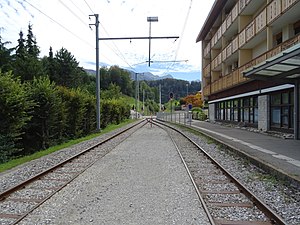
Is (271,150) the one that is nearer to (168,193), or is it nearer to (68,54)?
(168,193)

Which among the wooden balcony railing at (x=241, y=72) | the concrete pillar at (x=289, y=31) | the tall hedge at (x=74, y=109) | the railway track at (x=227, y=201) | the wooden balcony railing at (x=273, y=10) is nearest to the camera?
the railway track at (x=227, y=201)

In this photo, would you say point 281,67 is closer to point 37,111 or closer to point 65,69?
point 37,111

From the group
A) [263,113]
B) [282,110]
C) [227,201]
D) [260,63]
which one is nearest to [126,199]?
[227,201]

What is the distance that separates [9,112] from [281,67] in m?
11.4

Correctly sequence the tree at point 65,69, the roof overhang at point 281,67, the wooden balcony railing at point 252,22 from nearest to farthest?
1. the roof overhang at point 281,67
2. the wooden balcony railing at point 252,22
3. the tree at point 65,69

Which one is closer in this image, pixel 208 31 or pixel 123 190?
pixel 123 190

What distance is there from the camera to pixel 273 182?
27.8 feet

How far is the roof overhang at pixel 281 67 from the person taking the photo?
9891 mm

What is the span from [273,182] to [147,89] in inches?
5516

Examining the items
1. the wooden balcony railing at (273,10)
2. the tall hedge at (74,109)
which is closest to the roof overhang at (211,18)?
the wooden balcony railing at (273,10)

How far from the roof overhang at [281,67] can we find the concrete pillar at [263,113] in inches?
234

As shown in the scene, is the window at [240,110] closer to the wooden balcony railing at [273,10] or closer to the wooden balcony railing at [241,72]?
the wooden balcony railing at [241,72]

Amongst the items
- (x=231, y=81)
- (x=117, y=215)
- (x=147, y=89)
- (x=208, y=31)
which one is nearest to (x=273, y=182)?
(x=117, y=215)

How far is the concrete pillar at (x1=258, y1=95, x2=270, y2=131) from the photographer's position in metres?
21.9
